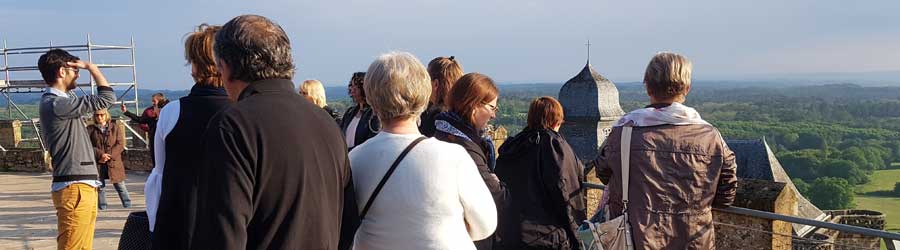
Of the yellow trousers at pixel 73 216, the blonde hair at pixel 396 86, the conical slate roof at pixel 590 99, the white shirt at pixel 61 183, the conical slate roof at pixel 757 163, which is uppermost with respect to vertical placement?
the blonde hair at pixel 396 86

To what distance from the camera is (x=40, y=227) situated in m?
7.95

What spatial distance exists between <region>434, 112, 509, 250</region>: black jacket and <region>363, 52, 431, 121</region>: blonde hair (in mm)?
639

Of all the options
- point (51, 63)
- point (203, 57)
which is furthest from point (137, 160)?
point (203, 57)

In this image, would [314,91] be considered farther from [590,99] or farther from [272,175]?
[590,99]

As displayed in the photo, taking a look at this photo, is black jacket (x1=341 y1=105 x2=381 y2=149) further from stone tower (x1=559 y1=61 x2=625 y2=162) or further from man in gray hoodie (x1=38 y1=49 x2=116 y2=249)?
stone tower (x1=559 y1=61 x2=625 y2=162)

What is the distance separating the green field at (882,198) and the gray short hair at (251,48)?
51.6 meters

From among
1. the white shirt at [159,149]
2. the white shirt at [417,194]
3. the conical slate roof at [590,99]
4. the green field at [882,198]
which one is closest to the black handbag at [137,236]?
the white shirt at [159,149]

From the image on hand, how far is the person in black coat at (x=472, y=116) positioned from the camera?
3.03 metres

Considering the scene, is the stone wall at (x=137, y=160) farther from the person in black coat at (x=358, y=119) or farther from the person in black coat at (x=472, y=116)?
the person in black coat at (x=472, y=116)

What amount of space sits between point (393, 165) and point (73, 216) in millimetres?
2982

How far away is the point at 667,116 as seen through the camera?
2961mm

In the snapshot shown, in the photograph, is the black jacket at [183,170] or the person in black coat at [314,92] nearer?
the black jacket at [183,170]

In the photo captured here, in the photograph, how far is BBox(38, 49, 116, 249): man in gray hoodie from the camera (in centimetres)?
410

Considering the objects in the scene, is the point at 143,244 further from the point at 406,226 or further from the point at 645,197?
the point at 645,197
